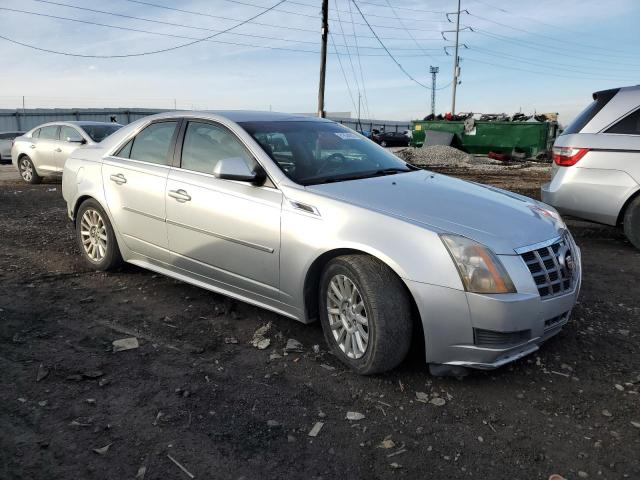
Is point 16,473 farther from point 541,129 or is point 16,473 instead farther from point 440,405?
point 541,129

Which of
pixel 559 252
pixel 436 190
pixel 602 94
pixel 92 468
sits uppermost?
pixel 602 94

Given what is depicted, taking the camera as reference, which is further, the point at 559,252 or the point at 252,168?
the point at 252,168

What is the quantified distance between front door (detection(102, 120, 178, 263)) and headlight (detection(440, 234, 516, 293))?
2523 millimetres

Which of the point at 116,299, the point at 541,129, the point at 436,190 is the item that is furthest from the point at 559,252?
the point at 541,129

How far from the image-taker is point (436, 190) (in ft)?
12.6

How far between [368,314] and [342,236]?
0.49 m

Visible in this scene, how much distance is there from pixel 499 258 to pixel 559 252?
0.61 meters

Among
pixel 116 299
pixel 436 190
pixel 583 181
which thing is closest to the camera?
pixel 436 190

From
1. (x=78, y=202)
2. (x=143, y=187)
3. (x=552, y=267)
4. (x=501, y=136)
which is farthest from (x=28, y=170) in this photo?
(x=501, y=136)

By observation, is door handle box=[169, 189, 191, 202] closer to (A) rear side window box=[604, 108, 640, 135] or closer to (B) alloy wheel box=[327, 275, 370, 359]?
(B) alloy wheel box=[327, 275, 370, 359]

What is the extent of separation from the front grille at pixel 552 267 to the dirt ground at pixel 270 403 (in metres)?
0.58

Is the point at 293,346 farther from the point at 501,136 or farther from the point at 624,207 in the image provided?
the point at 501,136

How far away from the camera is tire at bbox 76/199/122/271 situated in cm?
518

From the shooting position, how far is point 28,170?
13.2m
